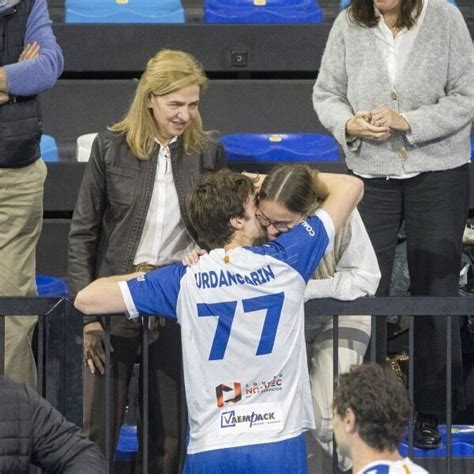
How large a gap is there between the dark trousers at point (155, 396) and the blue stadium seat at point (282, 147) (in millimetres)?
1786

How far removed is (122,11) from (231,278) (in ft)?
11.8

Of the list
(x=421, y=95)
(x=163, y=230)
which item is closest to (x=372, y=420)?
(x=163, y=230)

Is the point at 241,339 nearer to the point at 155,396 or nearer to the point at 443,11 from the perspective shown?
the point at 155,396

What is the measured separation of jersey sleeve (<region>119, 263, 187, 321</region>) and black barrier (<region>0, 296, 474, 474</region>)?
31cm

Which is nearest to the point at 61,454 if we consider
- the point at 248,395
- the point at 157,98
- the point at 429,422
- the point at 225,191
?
the point at 248,395

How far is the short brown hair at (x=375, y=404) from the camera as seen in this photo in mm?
3559

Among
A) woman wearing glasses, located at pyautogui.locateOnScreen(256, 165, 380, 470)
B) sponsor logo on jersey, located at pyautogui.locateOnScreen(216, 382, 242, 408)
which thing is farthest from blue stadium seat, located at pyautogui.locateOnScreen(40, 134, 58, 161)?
sponsor logo on jersey, located at pyautogui.locateOnScreen(216, 382, 242, 408)

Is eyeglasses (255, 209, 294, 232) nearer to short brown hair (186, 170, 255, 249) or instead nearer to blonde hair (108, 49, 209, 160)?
short brown hair (186, 170, 255, 249)

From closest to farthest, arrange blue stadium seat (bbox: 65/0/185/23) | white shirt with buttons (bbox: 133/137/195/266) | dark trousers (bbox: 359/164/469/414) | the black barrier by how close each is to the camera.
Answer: the black barrier, white shirt with buttons (bbox: 133/137/195/266), dark trousers (bbox: 359/164/469/414), blue stadium seat (bbox: 65/0/185/23)

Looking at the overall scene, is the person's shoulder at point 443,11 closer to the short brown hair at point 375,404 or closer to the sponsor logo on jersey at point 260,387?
the sponsor logo on jersey at point 260,387

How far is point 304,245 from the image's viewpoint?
451 centimetres

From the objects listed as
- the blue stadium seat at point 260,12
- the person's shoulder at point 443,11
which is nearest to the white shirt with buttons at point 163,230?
the person's shoulder at point 443,11

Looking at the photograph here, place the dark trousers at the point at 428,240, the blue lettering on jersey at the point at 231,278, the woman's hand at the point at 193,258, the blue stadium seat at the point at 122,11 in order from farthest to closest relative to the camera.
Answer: the blue stadium seat at the point at 122,11, the dark trousers at the point at 428,240, the woman's hand at the point at 193,258, the blue lettering on jersey at the point at 231,278

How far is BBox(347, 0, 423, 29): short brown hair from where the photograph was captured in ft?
18.3
